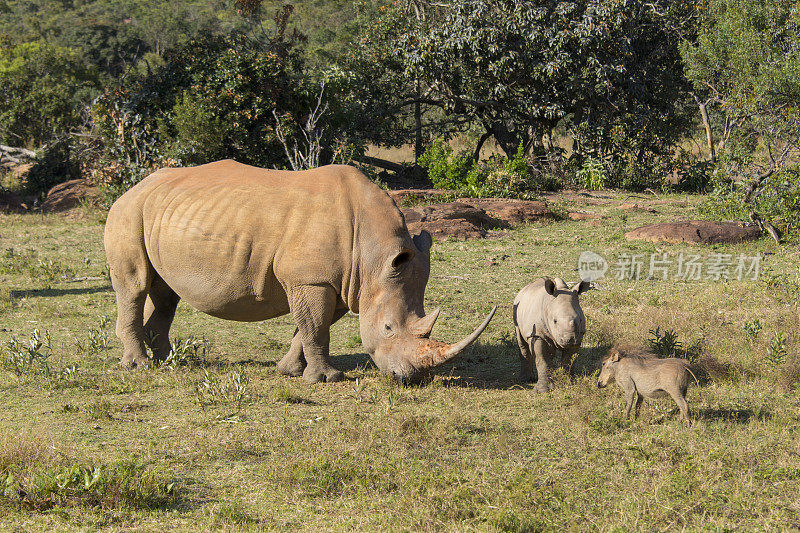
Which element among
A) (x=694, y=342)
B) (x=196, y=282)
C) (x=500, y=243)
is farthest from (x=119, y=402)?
(x=500, y=243)

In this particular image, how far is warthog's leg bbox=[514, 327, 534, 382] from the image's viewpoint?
8.48 meters

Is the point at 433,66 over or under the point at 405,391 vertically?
over

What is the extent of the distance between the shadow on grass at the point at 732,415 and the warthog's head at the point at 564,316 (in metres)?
1.20

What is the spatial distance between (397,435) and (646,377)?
2.09 metres

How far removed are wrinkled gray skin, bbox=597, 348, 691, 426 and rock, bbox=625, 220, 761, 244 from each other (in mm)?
9502

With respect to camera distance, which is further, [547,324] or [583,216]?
[583,216]

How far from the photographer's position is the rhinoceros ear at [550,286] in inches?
302

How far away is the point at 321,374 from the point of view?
842cm

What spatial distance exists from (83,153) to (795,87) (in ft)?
62.9

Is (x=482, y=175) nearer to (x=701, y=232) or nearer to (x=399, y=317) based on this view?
(x=701, y=232)

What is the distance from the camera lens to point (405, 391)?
782 centimetres

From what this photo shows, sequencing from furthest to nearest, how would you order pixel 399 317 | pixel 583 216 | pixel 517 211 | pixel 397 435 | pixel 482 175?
pixel 482 175 < pixel 583 216 < pixel 517 211 < pixel 399 317 < pixel 397 435

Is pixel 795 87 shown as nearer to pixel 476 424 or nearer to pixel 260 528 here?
pixel 476 424

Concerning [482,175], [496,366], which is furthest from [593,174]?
[496,366]
